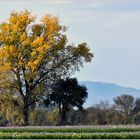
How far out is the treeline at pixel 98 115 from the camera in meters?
65.0

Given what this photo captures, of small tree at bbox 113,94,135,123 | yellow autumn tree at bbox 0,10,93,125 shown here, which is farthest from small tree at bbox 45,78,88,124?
small tree at bbox 113,94,135,123

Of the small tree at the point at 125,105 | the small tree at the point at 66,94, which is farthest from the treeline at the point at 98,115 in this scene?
the small tree at the point at 66,94

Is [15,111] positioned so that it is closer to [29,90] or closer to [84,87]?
[29,90]

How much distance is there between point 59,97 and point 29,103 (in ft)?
9.28

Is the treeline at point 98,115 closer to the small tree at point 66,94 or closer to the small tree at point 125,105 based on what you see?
the small tree at point 125,105

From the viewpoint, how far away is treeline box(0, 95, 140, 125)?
6500cm

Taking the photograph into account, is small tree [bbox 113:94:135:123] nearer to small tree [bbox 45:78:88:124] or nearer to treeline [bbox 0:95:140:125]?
treeline [bbox 0:95:140:125]

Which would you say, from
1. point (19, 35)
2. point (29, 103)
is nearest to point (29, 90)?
point (29, 103)

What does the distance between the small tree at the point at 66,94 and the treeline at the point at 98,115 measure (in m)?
2.80

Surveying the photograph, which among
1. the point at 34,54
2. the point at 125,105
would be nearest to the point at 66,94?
the point at 34,54

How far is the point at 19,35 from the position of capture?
60125 mm

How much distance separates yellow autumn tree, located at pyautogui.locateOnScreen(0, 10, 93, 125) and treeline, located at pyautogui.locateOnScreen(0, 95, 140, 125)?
3770mm

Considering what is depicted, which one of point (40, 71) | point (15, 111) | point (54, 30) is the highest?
point (54, 30)

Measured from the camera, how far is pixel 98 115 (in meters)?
67.9
